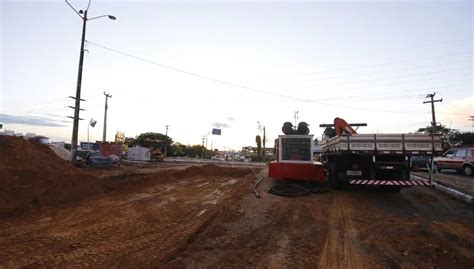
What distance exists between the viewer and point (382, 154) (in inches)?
465

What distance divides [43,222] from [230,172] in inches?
707

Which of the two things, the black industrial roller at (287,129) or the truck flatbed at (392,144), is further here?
the black industrial roller at (287,129)

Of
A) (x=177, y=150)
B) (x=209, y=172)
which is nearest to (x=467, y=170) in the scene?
(x=209, y=172)

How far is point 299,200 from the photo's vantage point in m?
11.4

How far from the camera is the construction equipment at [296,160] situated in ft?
46.4

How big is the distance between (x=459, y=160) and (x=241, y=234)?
21970mm

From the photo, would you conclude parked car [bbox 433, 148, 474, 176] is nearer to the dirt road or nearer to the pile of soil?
the dirt road

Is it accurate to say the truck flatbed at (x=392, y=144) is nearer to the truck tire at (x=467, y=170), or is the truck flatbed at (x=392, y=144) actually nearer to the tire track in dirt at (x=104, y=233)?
the tire track in dirt at (x=104, y=233)

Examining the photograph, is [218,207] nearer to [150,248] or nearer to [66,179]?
[150,248]

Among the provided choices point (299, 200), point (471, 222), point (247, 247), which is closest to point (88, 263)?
point (247, 247)

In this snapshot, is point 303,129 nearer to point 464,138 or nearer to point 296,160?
point 296,160

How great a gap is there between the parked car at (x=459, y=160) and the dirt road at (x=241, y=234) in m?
13.8

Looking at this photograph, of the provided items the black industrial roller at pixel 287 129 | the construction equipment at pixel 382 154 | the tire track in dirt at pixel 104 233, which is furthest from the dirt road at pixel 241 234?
the black industrial roller at pixel 287 129

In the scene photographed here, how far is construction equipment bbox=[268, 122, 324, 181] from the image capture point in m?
14.1
